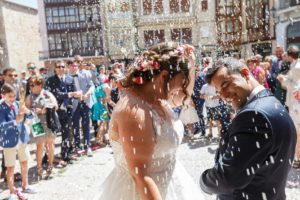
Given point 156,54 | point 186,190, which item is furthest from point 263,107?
point 186,190

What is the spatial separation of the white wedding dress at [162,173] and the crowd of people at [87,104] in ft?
0.38

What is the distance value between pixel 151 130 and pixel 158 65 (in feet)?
1.28

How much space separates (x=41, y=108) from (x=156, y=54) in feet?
13.1

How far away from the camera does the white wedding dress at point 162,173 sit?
7.13 ft

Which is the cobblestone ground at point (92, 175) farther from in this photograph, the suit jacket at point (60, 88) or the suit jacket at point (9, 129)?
the suit jacket at point (60, 88)

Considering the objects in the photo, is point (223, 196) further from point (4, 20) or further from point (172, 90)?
point (4, 20)

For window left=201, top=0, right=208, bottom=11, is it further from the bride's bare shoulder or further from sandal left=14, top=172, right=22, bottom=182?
the bride's bare shoulder

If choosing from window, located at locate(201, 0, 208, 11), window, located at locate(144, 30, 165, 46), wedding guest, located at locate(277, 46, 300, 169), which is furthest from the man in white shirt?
window, located at locate(201, 0, 208, 11)

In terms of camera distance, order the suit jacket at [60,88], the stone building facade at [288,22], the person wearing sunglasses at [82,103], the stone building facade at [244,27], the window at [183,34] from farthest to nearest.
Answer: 1. the window at [183,34]
2. the stone building facade at [244,27]
3. the stone building facade at [288,22]
4. the person wearing sunglasses at [82,103]
5. the suit jacket at [60,88]

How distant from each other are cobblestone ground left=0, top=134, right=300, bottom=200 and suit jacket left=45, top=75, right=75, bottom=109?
44.9 inches

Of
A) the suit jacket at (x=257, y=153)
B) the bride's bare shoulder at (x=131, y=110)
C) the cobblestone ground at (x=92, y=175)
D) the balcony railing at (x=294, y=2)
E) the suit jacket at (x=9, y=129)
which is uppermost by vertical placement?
the balcony railing at (x=294, y=2)

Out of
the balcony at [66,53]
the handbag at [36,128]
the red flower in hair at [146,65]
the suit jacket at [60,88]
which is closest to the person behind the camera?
the red flower in hair at [146,65]

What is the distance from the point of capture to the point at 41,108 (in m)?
5.68

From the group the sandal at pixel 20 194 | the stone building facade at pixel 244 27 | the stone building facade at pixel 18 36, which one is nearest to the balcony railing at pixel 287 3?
the stone building facade at pixel 244 27
